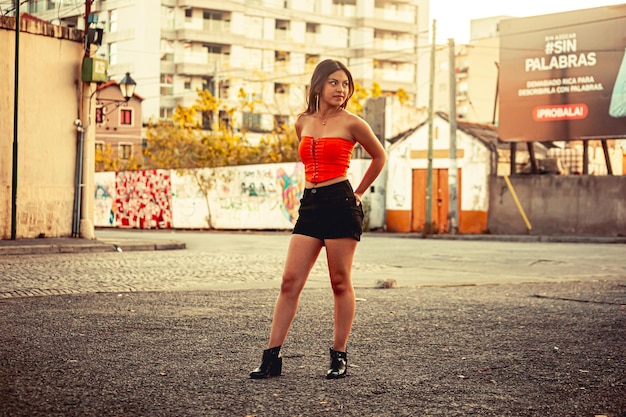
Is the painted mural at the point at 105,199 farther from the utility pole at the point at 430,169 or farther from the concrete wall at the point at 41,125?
the concrete wall at the point at 41,125

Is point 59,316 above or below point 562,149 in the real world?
below

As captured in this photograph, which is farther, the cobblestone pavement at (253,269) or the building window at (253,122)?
the building window at (253,122)

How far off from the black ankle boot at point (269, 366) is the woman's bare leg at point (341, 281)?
349 millimetres

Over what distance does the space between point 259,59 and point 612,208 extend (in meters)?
47.9

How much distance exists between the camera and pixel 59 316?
26.4ft

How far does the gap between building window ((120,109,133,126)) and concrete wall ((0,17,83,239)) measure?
49.6 metres

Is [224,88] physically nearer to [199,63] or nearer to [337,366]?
[199,63]

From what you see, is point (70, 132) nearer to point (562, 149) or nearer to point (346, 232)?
point (346, 232)

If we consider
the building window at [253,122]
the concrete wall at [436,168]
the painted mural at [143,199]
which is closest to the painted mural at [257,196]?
the painted mural at [143,199]

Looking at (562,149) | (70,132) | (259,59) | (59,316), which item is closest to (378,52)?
(259,59)

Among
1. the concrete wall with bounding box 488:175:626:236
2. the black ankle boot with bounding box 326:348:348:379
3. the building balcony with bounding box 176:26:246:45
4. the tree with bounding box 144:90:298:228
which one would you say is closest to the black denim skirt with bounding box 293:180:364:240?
the black ankle boot with bounding box 326:348:348:379

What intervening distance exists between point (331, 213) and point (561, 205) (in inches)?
1096

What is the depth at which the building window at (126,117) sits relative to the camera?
70.0m

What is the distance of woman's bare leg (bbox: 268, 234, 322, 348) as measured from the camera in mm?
5602
